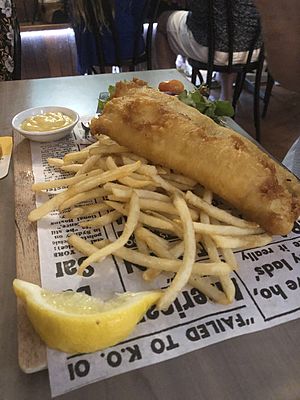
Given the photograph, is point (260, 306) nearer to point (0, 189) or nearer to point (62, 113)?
point (0, 189)

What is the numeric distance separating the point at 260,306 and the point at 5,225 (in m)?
0.70

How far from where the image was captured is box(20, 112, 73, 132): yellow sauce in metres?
1.51

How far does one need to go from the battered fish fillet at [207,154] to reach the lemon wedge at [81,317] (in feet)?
1.20

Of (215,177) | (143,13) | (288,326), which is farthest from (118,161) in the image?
(143,13)

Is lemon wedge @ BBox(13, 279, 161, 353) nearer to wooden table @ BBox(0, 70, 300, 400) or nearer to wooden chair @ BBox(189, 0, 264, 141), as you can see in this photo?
wooden table @ BBox(0, 70, 300, 400)

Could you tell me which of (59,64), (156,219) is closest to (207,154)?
(156,219)

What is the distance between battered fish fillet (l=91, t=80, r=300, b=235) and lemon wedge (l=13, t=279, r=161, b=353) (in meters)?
0.36

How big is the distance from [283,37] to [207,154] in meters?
0.71

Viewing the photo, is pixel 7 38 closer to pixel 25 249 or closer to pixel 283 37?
pixel 283 37

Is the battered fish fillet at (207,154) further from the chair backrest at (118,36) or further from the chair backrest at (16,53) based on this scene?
the chair backrest at (118,36)

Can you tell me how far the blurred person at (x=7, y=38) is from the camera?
2.45m

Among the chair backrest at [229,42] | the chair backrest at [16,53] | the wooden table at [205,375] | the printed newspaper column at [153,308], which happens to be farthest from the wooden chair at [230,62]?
the wooden table at [205,375]

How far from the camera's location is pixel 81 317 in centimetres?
74

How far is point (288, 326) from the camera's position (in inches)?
33.0
